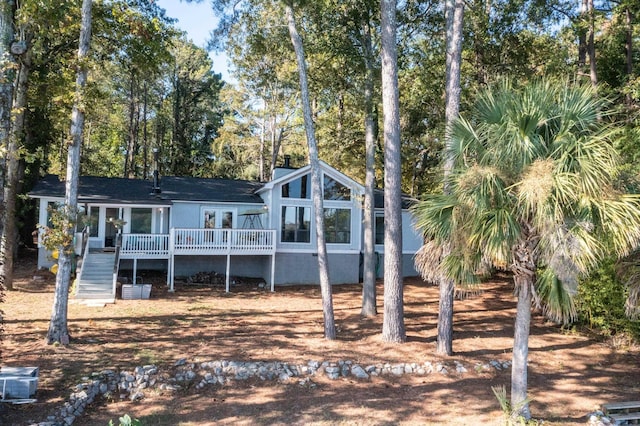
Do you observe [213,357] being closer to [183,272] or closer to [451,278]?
[451,278]

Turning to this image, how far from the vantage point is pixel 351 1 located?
1323 cm

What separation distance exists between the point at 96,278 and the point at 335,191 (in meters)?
9.61

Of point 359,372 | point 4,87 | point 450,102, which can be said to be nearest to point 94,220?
point 4,87

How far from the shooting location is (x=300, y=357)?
877 cm

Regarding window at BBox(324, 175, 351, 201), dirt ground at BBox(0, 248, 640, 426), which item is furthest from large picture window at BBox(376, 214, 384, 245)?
dirt ground at BBox(0, 248, 640, 426)

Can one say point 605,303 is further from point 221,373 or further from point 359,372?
point 221,373

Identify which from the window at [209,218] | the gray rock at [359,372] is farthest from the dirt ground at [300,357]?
the window at [209,218]

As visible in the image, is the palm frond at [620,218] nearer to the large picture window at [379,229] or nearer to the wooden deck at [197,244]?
the wooden deck at [197,244]

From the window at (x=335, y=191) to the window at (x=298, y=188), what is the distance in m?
0.78

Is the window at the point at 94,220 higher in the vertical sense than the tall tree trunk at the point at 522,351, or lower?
higher

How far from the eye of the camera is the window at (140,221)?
60.1ft

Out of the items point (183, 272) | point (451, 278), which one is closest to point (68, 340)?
point (451, 278)

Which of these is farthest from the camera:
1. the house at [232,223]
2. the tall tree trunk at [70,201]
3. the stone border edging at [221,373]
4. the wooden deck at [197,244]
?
the house at [232,223]

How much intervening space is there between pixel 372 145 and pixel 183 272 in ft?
32.4
